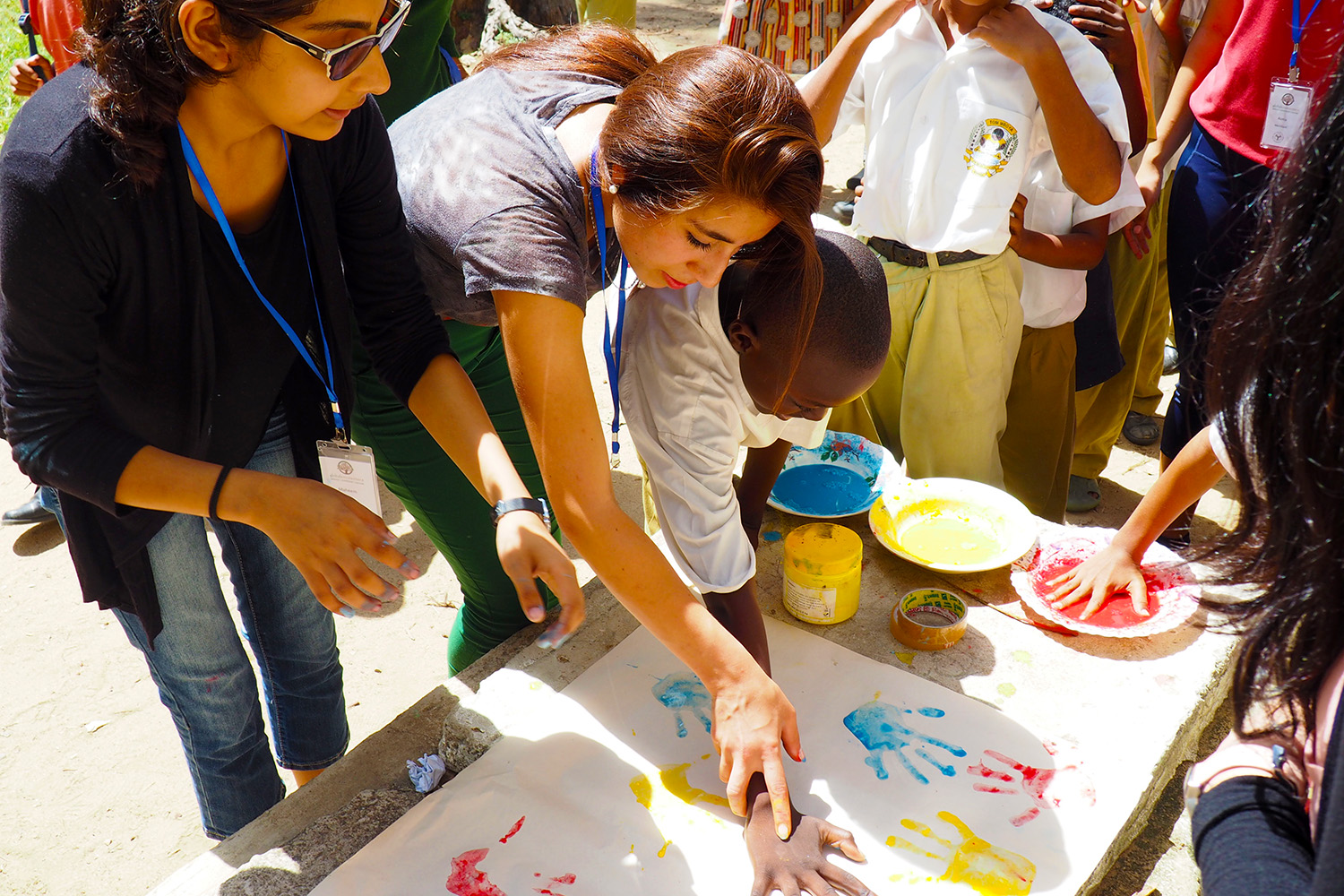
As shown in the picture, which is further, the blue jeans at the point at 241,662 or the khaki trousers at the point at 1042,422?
the khaki trousers at the point at 1042,422

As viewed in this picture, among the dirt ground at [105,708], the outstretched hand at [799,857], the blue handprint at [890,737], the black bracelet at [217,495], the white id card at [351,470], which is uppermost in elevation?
the black bracelet at [217,495]

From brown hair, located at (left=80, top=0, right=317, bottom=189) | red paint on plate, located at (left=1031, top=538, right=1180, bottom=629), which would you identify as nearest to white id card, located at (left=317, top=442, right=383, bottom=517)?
brown hair, located at (left=80, top=0, right=317, bottom=189)

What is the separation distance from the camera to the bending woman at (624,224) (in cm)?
123

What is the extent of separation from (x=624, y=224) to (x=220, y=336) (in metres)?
0.56

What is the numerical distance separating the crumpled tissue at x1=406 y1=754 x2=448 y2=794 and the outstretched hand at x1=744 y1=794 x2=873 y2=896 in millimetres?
485

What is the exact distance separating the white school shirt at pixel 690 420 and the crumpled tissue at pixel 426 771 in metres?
0.49

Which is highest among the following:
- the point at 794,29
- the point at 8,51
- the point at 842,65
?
the point at 842,65

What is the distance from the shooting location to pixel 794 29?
11.8 ft

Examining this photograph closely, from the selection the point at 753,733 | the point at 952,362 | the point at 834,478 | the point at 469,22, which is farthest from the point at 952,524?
the point at 469,22

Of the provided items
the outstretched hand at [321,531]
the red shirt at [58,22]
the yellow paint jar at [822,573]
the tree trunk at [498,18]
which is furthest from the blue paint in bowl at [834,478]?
the tree trunk at [498,18]

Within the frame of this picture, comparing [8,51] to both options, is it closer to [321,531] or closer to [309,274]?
[309,274]

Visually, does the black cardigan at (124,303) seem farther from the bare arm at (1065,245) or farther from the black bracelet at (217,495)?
the bare arm at (1065,245)

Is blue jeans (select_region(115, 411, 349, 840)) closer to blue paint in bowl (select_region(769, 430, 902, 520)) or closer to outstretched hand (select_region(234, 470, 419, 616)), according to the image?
outstretched hand (select_region(234, 470, 419, 616))

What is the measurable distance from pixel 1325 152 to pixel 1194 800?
1.97 ft
